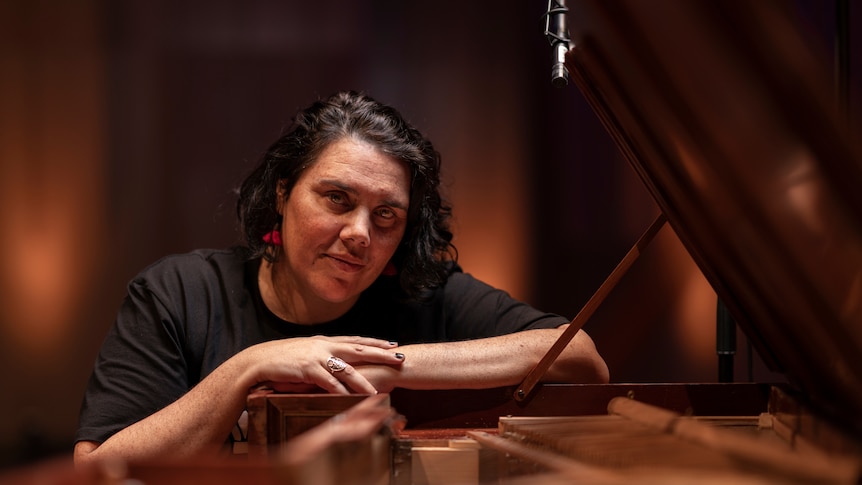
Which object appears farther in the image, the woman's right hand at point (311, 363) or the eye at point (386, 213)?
the eye at point (386, 213)

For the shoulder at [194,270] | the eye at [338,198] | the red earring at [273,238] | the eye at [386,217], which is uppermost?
the eye at [338,198]

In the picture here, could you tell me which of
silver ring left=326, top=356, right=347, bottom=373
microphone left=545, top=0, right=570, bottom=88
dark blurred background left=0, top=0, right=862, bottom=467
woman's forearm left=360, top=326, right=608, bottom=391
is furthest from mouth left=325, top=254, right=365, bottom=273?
dark blurred background left=0, top=0, right=862, bottom=467

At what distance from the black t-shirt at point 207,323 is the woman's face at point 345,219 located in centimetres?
18

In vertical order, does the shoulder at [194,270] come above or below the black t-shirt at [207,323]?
above

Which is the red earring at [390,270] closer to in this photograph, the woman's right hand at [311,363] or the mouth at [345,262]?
the mouth at [345,262]

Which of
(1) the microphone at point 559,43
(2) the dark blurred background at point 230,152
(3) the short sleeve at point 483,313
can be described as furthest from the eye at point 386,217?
(2) the dark blurred background at point 230,152

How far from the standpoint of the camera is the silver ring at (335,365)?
1.61 m

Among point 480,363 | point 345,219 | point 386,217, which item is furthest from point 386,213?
point 480,363

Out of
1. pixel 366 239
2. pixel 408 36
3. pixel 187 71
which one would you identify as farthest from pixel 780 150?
pixel 187 71

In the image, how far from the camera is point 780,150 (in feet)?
3.28

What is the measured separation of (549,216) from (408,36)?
0.89 metres

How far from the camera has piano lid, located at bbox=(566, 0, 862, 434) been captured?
0.96 metres

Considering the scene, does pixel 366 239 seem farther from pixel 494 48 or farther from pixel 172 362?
pixel 494 48

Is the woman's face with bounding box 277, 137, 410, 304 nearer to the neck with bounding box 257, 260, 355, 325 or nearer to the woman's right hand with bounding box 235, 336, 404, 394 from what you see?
the neck with bounding box 257, 260, 355, 325
